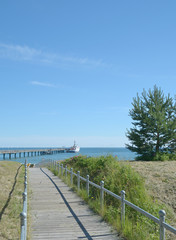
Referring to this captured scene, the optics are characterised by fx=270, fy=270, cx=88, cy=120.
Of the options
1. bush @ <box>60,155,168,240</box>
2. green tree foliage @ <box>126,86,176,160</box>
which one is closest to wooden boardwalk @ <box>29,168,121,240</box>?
bush @ <box>60,155,168,240</box>

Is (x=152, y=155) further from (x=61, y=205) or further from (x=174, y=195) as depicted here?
(x=61, y=205)

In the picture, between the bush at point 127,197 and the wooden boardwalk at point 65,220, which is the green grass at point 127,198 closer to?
the bush at point 127,197

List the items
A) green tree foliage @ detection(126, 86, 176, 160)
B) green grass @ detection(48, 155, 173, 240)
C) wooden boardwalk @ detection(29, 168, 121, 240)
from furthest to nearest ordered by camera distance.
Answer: green tree foliage @ detection(126, 86, 176, 160), green grass @ detection(48, 155, 173, 240), wooden boardwalk @ detection(29, 168, 121, 240)

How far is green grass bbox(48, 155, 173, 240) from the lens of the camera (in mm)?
7289

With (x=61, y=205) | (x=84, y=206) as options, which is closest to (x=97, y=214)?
(x=84, y=206)

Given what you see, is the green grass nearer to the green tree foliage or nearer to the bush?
the bush

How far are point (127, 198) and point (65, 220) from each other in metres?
3.32

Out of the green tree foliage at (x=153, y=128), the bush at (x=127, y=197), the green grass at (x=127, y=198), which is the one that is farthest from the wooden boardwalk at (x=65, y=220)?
the green tree foliage at (x=153, y=128)

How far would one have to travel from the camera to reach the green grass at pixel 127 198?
729cm

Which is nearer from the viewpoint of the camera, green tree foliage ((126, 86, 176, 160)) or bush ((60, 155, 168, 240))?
bush ((60, 155, 168, 240))

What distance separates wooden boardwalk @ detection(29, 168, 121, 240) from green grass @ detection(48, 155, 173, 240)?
306 mm

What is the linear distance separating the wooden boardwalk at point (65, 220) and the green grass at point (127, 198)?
306mm

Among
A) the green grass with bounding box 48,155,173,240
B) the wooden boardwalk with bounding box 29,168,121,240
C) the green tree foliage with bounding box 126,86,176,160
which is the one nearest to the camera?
the wooden boardwalk with bounding box 29,168,121,240

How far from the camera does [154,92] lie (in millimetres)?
27406
